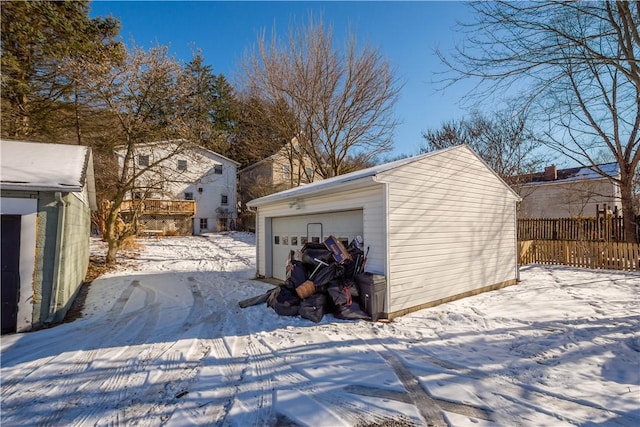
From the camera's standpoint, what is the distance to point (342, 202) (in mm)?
6594

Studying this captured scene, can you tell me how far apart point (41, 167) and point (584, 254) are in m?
16.2

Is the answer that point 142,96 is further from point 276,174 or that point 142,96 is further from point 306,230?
point 276,174

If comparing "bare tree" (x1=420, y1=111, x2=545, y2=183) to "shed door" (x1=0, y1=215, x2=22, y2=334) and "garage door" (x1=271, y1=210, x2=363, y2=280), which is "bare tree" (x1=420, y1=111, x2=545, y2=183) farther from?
"shed door" (x1=0, y1=215, x2=22, y2=334)

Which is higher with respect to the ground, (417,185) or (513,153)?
(513,153)

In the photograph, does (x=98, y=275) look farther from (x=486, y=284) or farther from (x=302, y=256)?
(x=486, y=284)

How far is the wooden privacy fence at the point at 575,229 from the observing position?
12.7m

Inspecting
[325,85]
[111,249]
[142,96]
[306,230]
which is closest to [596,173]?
[325,85]

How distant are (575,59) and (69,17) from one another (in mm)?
13878

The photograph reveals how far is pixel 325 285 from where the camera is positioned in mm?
5738

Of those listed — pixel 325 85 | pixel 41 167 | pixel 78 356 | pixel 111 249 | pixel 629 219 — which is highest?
pixel 325 85

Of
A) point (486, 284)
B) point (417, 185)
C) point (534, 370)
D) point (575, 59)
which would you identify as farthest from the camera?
point (486, 284)

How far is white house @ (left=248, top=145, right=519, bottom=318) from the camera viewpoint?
18.8ft

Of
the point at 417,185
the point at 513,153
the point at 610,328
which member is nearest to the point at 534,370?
the point at 610,328

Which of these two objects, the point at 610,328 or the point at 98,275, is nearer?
the point at 610,328
